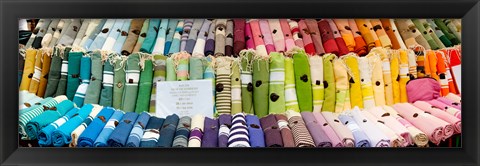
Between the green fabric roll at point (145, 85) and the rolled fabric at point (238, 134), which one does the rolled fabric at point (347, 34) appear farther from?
the green fabric roll at point (145, 85)

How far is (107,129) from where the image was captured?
1.27m

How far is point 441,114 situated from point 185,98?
0.75 metres

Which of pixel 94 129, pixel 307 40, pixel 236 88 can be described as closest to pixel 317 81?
pixel 307 40

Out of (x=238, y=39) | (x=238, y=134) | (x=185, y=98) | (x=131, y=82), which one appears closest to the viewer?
(x=238, y=134)

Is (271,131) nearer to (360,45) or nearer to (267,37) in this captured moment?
(267,37)

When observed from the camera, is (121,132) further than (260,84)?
No

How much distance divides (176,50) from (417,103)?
0.81 meters

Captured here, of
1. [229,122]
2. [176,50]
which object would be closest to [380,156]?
[229,122]

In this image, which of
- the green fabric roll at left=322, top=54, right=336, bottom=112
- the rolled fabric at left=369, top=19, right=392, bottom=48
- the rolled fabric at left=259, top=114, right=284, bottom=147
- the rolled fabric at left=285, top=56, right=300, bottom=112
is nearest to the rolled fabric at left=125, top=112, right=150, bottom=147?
the rolled fabric at left=259, top=114, right=284, bottom=147

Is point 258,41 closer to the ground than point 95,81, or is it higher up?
higher up

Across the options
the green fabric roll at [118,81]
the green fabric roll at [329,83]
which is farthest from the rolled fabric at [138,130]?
the green fabric roll at [329,83]

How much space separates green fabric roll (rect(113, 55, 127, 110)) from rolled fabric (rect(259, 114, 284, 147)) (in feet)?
1.53
